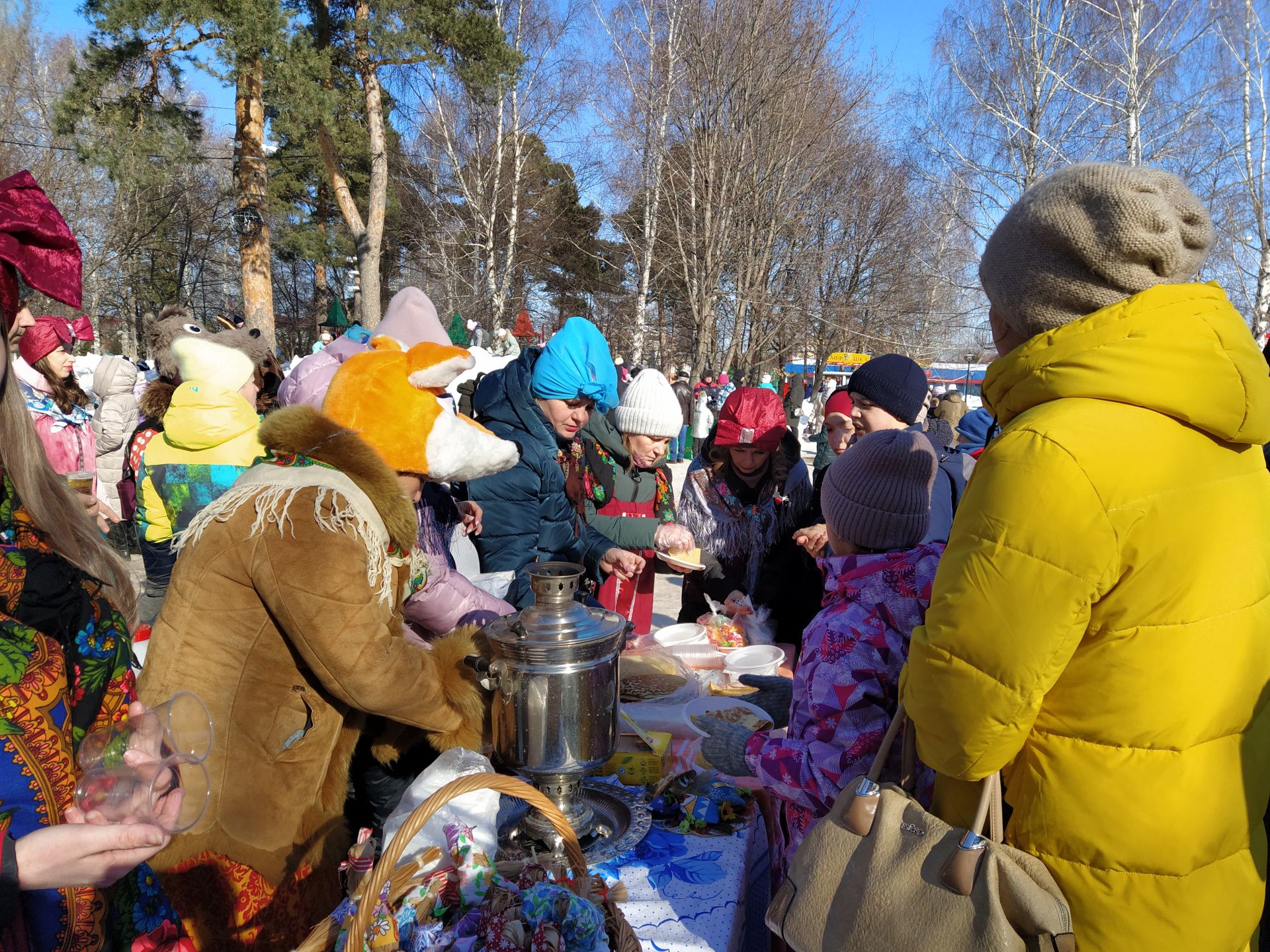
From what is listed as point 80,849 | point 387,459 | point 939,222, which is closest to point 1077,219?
point 387,459

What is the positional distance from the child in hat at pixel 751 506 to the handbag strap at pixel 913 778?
2.19 metres

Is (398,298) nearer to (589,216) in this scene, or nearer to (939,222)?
(939,222)

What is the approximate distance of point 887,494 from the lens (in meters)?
1.72

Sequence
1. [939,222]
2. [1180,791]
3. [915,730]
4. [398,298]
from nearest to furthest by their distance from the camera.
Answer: [1180,791], [915,730], [398,298], [939,222]

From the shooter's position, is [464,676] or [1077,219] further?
[464,676]

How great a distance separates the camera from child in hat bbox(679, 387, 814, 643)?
3670mm

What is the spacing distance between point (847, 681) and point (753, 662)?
1333 mm

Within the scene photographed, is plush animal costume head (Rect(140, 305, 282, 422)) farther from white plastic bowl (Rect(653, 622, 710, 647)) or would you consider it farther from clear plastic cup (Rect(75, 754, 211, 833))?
clear plastic cup (Rect(75, 754, 211, 833))

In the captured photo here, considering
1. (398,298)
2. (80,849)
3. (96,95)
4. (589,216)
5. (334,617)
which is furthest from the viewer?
(589,216)

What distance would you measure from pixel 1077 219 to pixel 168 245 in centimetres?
3700

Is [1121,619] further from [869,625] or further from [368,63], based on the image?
[368,63]

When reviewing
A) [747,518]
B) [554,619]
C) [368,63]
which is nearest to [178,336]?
[747,518]

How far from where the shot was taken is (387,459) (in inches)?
76.0

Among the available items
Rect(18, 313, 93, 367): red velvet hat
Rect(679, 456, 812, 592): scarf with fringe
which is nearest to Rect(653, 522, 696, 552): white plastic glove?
Rect(679, 456, 812, 592): scarf with fringe
